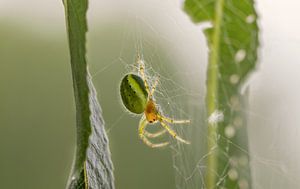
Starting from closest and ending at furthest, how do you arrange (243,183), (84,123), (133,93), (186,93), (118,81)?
(84,123) → (243,183) → (133,93) → (186,93) → (118,81)

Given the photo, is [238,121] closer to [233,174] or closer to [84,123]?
[233,174]

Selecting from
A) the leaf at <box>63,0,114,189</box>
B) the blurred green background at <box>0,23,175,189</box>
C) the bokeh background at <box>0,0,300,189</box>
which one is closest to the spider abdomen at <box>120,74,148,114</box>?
the bokeh background at <box>0,0,300,189</box>

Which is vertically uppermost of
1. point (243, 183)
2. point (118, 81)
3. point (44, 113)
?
point (44, 113)

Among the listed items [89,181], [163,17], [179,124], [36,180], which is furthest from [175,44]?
[36,180]

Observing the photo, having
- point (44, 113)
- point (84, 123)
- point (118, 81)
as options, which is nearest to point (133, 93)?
point (84, 123)

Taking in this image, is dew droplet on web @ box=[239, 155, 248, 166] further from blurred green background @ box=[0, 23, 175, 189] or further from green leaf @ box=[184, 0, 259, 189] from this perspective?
blurred green background @ box=[0, 23, 175, 189]

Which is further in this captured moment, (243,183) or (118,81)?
(118,81)

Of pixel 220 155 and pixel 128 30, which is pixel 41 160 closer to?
pixel 128 30

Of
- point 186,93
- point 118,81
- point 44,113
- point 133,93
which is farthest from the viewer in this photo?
point 44,113
